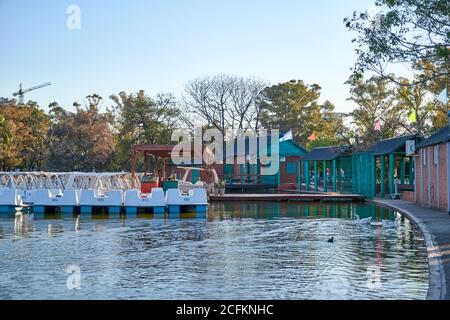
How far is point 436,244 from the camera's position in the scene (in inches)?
628

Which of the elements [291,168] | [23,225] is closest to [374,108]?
[291,168]

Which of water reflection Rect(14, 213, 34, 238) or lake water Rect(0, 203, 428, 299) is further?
water reflection Rect(14, 213, 34, 238)

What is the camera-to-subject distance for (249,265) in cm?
1407

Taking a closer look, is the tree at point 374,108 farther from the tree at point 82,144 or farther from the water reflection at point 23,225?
the water reflection at point 23,225

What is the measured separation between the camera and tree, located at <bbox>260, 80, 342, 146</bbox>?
234 feet

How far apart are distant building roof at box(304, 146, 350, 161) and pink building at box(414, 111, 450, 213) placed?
44.5 ft

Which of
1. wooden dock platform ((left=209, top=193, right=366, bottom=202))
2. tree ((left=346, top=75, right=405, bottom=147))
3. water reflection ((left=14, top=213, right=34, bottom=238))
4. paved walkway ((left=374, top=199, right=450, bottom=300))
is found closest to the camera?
paved walkway ((left=374, top=199, right=450, bottom=300))

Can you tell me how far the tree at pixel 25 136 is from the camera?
63391 millimetres

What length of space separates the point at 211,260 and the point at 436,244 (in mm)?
5511

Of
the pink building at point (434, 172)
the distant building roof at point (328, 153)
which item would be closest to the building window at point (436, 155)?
the pink building at point (434, 172)

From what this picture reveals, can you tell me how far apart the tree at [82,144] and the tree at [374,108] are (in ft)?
80.4

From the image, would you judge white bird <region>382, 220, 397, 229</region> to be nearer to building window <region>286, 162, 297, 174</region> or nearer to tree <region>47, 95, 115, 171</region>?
building window <region>286, 162, 297, 174</region>

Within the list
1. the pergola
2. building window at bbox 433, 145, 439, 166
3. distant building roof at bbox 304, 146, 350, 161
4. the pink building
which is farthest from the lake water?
distant building roof at bbox 304, 146, 350, 161

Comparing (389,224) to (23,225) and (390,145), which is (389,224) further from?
(390,145)
